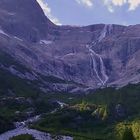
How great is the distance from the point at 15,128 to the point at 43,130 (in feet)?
37.0

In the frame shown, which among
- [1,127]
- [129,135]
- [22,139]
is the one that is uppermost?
[1,127]

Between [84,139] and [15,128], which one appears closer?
[84,139]

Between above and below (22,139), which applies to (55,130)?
above

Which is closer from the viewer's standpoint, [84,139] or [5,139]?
[5,139]

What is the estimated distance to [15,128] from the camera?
623ft

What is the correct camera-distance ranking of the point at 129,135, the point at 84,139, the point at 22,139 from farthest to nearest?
1. the point at 84,139
2. the point at 22,139
3. the point at 129,135

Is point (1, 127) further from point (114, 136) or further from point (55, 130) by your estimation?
point (114, 136)

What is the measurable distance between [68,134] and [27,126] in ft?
64.7

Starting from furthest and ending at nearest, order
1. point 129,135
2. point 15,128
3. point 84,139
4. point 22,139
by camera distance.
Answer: point 15,128 → point 84,139 → point 22,139 → point 129,135

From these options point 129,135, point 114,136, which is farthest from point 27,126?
point 129,135

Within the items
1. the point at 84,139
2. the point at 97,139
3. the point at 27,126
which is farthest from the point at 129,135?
the point at 27,126

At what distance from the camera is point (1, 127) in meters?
179

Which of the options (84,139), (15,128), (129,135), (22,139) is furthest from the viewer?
(15,128)

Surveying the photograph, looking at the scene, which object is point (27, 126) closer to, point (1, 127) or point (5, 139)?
point (1, 127)
